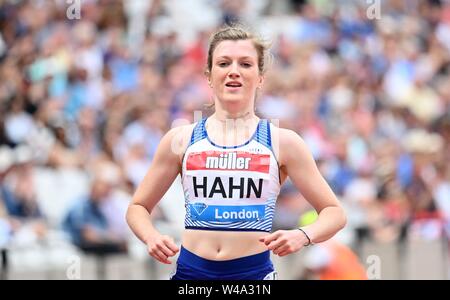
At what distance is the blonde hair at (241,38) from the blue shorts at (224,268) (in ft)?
2.84

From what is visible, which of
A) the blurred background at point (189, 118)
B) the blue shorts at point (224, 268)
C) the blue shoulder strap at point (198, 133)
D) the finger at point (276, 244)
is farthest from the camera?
the blurred background at point (189, 118)

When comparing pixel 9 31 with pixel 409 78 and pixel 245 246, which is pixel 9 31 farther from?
pixel 245 246

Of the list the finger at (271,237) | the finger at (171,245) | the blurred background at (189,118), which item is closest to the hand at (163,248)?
the finger at (171,245)

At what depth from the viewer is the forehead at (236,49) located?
497 centimetres

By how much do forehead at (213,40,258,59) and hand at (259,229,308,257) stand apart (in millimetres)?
871

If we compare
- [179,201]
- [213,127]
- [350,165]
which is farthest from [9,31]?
[213,127]

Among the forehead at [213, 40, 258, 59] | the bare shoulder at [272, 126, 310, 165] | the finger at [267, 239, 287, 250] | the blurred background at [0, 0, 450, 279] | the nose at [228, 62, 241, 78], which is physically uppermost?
the blurred background at [0, 0, 450, 279]

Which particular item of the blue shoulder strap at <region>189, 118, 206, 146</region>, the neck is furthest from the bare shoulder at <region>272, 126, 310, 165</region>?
the blue shoulder strap at <region>189, 118, 206, 146</region>

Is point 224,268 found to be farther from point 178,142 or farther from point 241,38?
point 241,38

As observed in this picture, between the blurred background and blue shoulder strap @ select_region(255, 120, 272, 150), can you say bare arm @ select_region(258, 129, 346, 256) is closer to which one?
blue shoulder strap @ select_region(255, 120, 272, 150)

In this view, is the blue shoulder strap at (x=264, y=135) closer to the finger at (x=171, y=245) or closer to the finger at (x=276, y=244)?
the finger at (x=276, y=244)

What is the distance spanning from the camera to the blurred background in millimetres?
9359

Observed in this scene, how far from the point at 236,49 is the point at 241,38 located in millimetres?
68

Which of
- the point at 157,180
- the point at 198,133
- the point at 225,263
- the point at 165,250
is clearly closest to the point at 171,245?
the point at 165,250
